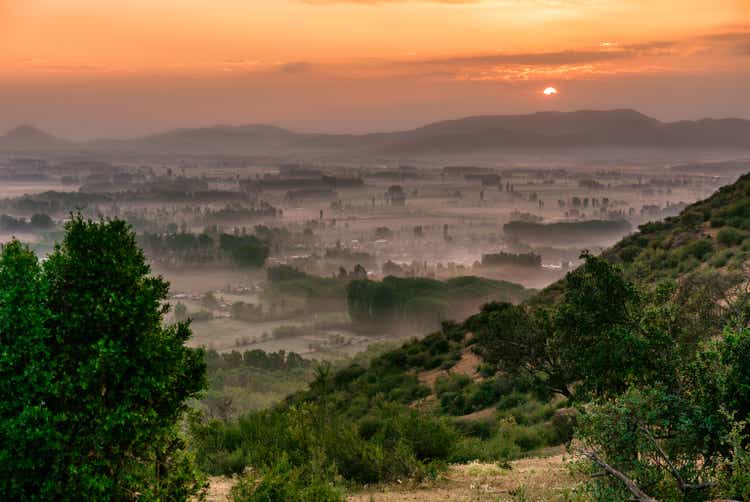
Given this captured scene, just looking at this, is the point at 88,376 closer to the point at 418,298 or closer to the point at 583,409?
the point at 583,409

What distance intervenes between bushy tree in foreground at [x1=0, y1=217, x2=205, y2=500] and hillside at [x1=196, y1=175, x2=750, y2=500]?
8.89ft

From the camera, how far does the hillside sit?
9.45 meters

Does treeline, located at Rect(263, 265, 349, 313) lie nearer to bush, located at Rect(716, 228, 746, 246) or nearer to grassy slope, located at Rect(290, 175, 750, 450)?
grassy slope, located at Rect(290, 175, 750, 450)

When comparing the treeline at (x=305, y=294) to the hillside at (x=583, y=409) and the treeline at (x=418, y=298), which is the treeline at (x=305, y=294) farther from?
the hillside at (x=583, y=409)

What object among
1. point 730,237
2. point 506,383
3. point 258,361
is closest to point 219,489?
point 506,383

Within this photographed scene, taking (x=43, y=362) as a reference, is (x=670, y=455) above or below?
below

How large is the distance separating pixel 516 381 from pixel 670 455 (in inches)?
629

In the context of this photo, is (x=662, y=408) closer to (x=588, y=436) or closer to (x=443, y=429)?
(x=588, y=436)

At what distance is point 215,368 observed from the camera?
85.7 m

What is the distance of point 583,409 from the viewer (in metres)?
10.6

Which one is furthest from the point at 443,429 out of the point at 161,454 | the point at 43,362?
the point at 43,362

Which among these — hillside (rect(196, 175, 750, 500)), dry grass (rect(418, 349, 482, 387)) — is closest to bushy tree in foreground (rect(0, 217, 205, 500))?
hillside (rect(196, 175, 750, 500))

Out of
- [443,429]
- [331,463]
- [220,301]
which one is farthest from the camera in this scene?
[220,301]

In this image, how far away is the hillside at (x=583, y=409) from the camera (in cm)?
945
